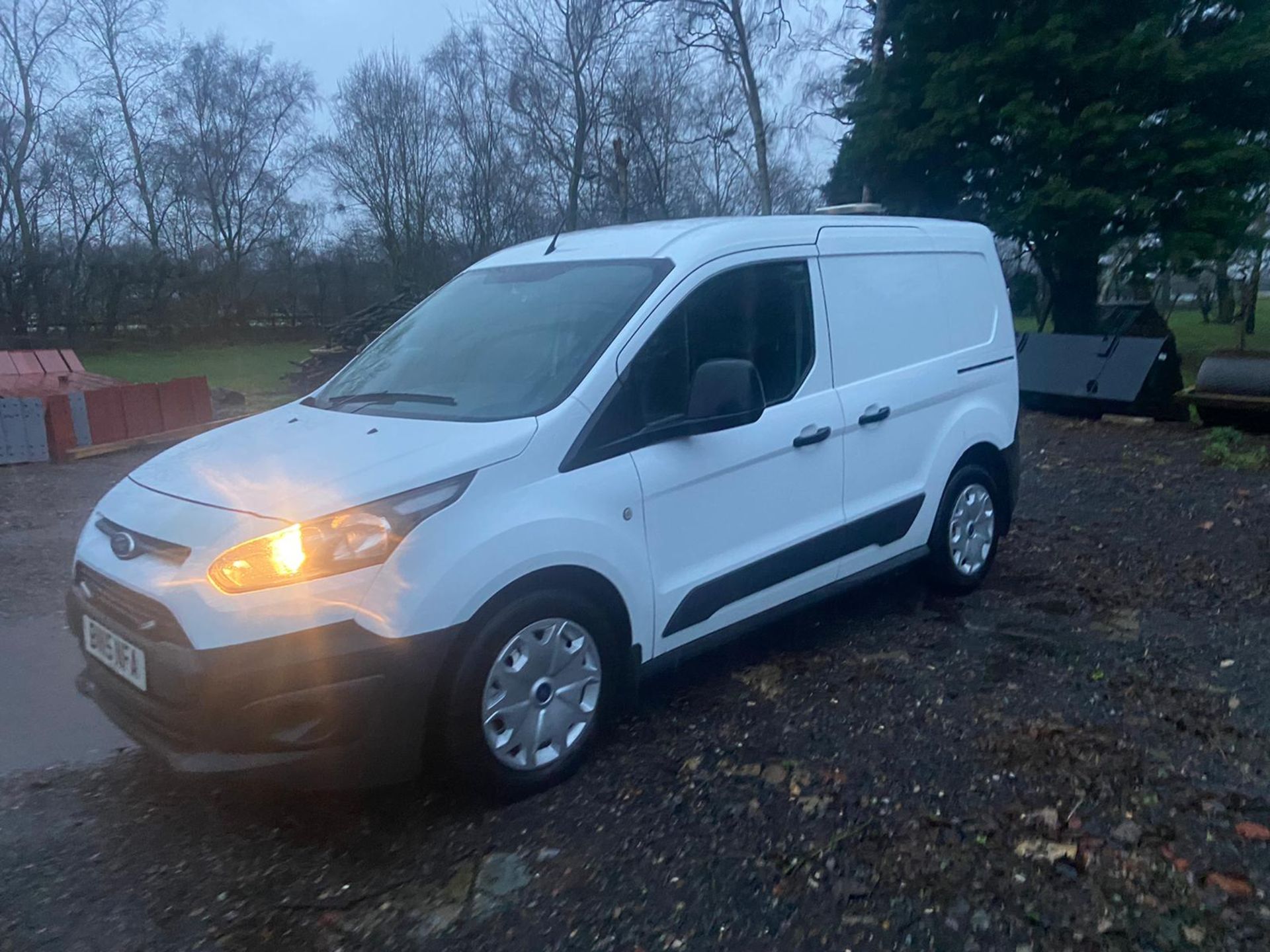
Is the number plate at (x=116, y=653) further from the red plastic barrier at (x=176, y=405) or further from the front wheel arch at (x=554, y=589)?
the red plastic barrier at (x=176, y=405)

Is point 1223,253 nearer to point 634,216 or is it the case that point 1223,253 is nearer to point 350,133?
point 634,216

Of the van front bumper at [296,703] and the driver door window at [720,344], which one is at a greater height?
the driver door window at [720,344]

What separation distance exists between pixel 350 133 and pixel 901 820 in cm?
3921

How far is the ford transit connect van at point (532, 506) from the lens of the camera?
3.11m

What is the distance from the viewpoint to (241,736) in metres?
3.08

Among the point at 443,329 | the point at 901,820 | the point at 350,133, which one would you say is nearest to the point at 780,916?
the point at 901,820

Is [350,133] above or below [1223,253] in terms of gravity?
above

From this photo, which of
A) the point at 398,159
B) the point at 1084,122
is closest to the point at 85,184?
the point at 398,159

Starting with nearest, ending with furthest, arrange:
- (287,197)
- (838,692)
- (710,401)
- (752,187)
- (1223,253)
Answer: (710,401), (838,692), (1223,253), (752,187), (287,197)

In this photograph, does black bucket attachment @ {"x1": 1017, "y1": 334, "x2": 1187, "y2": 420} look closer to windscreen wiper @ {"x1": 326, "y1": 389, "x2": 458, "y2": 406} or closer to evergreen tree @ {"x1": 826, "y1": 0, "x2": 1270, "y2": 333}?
evergreen tree @ {"x1": 826, "y1": 0, "x2": 1270, "y2": 333}

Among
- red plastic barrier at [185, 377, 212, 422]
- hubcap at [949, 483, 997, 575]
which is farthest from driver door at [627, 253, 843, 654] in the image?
red plastic barrier at [185, 377, 212, 422]

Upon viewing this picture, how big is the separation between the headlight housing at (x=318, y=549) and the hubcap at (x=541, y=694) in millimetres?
543

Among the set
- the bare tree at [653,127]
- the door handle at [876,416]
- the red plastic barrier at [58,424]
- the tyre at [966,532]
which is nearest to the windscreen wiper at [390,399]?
the door handle at [876,416]

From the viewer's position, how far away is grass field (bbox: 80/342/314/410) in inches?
816
